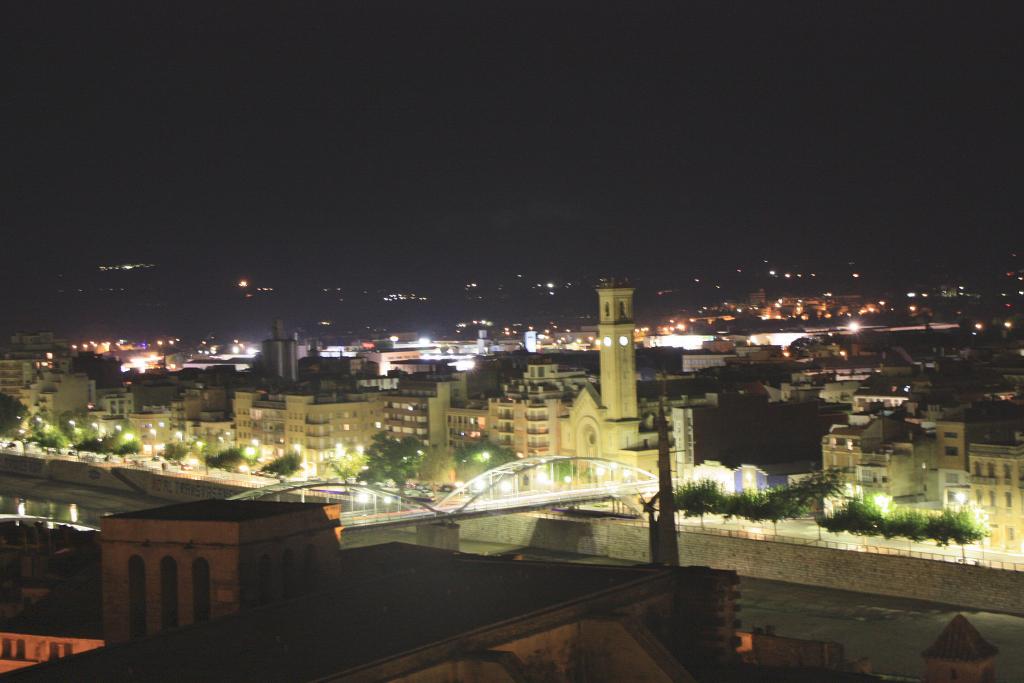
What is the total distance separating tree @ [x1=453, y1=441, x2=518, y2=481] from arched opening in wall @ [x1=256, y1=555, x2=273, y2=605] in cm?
3828

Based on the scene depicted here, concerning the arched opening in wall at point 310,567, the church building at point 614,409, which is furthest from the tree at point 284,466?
the arched opening in wall at point 310,567

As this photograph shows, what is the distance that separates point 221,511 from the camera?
2402 centimetres

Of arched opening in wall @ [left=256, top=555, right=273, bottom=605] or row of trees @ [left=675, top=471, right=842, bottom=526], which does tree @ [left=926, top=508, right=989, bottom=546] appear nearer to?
row of trees @ [left=675, top=471, right=842, bottom=526]

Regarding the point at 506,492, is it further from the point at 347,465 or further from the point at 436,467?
the point at 347,465

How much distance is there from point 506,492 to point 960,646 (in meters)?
34.0

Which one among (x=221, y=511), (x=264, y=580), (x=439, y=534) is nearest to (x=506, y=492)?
(x=439, y=534)

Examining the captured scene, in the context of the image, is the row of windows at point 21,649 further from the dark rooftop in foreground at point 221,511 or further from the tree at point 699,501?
the tree at point 699,501

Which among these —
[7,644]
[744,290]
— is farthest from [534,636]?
[744,290]

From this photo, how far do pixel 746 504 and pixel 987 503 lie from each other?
26.1 ft

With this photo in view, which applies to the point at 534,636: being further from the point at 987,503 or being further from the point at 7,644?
the point at 987,503

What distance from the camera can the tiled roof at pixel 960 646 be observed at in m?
23.3

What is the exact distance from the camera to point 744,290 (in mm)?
195625

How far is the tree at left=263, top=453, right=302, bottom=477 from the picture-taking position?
70062 mm

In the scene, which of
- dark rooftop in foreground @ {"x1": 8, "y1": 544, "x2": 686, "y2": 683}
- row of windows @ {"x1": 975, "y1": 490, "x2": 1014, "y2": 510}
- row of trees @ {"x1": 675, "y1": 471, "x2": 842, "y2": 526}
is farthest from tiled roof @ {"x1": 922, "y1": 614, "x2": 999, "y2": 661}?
row of trees @ {"x1": 675, "y1": 471, "x2": 842, "y2": 526}
